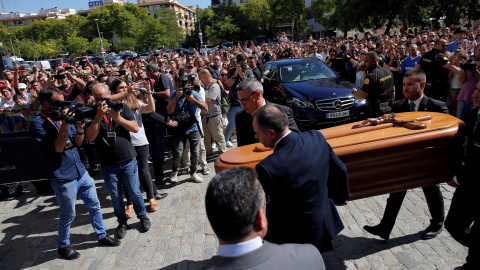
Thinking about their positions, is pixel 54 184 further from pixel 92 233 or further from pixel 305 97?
pixel 305 97

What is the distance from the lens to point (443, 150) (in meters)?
2.80

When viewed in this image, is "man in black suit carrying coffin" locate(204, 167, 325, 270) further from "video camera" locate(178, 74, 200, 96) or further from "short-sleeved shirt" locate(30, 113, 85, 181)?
"video camera" locate(178, 74, 200, 96)

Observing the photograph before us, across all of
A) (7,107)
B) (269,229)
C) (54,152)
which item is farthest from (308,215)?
(7,107)

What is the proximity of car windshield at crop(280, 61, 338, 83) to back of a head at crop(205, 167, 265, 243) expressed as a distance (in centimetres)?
693

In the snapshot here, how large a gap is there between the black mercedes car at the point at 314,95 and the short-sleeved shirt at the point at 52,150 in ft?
15.8

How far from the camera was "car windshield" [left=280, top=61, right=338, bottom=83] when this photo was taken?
8047 millimetres

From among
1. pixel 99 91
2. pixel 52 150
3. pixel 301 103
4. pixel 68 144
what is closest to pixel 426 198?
pixel 99 91

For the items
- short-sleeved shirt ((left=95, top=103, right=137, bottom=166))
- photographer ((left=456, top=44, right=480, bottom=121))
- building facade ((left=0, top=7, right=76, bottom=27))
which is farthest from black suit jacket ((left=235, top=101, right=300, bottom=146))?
building facade ((left=0, top=7, right=76, bottom=27))

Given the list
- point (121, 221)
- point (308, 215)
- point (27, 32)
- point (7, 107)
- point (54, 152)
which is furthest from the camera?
point (27, 32)

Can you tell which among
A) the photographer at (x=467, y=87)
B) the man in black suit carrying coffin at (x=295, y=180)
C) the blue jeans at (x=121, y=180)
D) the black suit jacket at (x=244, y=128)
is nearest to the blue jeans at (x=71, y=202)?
the blue jeans at (x=121, y=180)

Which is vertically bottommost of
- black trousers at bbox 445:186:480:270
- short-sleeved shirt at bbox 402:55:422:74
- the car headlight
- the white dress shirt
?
black trousers at bbox 445:186:480:270

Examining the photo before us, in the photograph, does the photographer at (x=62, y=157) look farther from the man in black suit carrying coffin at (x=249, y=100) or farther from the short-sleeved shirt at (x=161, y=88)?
the short-sleeved shirt at (x=161, y=88)

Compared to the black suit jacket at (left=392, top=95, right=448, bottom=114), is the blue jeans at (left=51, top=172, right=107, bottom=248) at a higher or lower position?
lower

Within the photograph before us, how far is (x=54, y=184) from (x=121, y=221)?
99 cm
